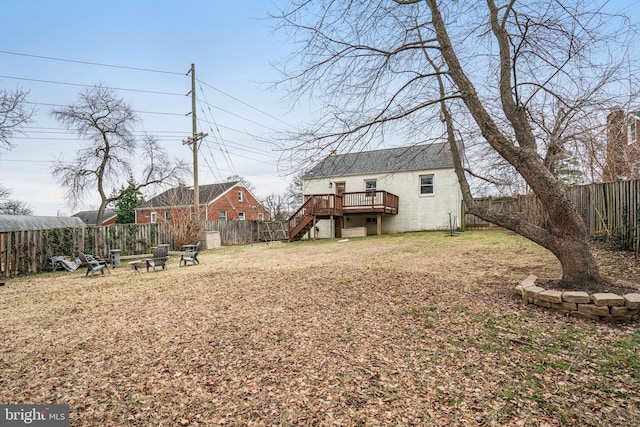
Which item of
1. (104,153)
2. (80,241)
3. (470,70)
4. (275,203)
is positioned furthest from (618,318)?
(275,203)

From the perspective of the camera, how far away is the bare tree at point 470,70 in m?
4.42

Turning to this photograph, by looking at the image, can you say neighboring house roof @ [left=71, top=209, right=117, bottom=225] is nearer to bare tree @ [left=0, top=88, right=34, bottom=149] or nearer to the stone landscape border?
bare tree @ [left=0, top=88, right=34, bottom=149]

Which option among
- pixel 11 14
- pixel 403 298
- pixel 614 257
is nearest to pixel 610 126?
pixel 614 257

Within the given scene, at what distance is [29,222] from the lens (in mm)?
14258

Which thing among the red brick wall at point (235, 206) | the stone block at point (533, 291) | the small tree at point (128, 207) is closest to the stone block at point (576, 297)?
the stone block at point (533, 291)

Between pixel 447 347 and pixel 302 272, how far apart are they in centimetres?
459

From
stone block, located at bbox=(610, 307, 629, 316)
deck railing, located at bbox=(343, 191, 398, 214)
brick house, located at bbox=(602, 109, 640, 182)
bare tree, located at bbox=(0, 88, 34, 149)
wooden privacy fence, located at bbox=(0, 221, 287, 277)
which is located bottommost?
stone block, located at bbox=(610, 307, 629, 316)

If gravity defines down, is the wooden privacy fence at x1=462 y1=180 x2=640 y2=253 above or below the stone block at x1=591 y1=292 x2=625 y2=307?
above

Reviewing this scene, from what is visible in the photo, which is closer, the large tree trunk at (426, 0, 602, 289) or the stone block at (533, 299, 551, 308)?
the stone block at (533, 299, 551, 308)

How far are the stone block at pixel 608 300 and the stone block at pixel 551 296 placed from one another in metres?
0.35

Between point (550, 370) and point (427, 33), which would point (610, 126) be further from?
point (550, 370)

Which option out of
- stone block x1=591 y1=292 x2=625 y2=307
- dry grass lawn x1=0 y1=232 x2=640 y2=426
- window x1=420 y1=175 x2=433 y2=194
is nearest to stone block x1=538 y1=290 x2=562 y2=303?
dry grass lawn x1=0 y1=232 x2=640 y2=426

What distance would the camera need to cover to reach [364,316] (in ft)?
14.2

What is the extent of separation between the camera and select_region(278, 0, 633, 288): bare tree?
4.42 meters
